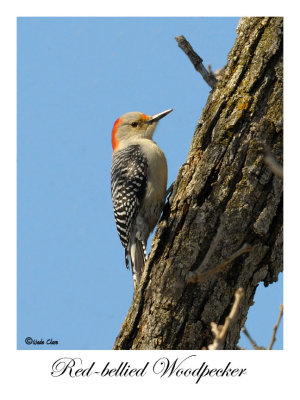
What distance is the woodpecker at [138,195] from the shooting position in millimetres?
6449

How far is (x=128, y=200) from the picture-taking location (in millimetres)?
6621

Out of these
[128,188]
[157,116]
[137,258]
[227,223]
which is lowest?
[137,258]

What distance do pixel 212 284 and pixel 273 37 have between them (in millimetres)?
2117

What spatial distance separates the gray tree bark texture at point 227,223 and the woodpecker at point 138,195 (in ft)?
7.44

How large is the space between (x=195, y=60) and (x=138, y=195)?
2.33 meters

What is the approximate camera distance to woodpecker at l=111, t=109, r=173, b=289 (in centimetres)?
645

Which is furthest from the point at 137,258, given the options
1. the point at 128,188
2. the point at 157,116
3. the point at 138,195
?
the point at 157,116

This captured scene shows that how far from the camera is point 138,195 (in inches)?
258

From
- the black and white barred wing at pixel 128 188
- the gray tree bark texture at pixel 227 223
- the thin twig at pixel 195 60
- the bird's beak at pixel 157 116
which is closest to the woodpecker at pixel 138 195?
the black and white barred wing at pixel 128 188

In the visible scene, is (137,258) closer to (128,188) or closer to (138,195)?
(138,195)

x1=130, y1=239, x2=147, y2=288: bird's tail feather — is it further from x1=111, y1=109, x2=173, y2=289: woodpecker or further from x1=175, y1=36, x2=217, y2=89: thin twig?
x1=175, y1=36, x2=217, y2=89: thin twig

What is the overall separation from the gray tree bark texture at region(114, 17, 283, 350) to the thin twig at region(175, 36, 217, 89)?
38cm
